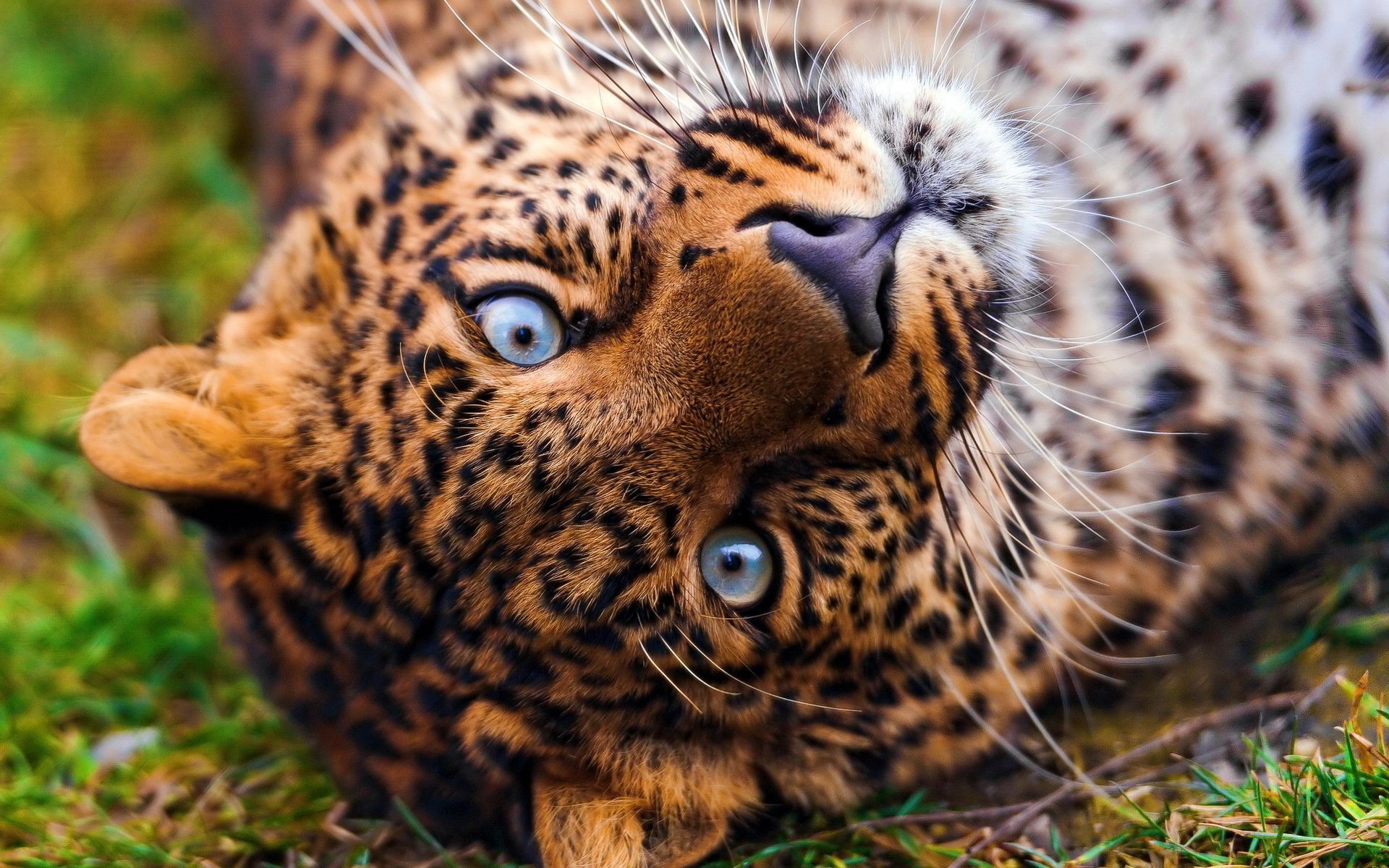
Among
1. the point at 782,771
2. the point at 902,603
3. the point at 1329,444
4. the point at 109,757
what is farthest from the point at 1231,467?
the point at 109,757

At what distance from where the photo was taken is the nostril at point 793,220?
2578 millimetres

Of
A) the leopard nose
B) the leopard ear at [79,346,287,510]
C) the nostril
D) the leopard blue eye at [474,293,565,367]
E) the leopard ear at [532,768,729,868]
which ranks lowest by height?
the leopard ear at [532,768,729,868]

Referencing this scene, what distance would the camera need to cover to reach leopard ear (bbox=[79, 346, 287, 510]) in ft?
9.62

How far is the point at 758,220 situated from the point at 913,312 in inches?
14.4

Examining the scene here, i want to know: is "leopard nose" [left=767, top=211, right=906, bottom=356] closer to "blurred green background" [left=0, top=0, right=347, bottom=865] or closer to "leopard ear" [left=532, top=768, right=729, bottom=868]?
"leopard ear" [left=532, top=768, right=729, bottom=868]

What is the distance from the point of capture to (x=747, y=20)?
3637 mm

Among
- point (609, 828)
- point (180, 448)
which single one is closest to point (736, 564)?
point (609, 828)

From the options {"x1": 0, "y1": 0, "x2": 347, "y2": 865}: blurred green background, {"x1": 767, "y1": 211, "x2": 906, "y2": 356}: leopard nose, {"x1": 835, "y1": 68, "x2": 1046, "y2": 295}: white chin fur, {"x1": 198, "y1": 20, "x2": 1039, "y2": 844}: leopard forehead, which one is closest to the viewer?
{"x1": 767, "y1": 211, "x2": 906, "y2": 356}: leopard nose

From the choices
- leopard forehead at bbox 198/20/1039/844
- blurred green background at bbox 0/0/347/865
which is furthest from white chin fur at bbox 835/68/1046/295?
blurred green background at bbox 0/0/347/865

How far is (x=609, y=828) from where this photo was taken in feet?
9.23

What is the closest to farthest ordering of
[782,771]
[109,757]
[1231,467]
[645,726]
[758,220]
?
[758,220], [645,726], [782,771], [1231,467], [109,757]

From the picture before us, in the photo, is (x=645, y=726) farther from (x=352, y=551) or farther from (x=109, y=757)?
(x=109, y=757)

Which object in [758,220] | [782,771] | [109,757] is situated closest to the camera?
[758,220]

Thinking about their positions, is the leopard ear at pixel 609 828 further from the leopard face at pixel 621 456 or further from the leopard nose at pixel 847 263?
the leopard nose at pixel 847 263
